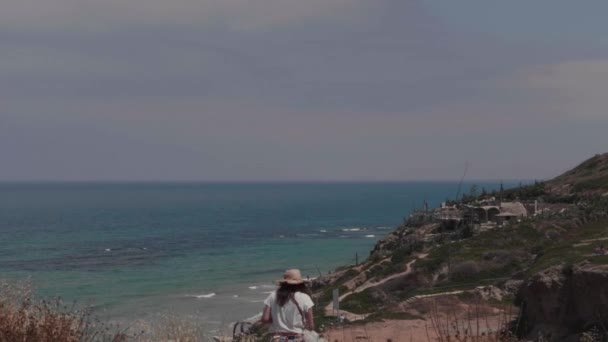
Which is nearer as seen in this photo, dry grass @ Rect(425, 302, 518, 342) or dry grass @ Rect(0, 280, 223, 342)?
dry grass @ Rect(425, 302, 518, 342)

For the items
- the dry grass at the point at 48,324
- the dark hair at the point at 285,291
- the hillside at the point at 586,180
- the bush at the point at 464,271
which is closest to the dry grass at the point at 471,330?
the dark hair at the point at 285,291

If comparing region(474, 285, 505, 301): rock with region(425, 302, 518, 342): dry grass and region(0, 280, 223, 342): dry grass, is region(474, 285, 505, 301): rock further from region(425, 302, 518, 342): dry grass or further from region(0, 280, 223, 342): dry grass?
region(0, 280, 223, 342): dry grass

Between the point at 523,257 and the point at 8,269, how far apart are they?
4329cm

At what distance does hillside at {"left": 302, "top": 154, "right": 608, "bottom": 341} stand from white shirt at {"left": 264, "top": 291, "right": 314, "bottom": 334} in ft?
17.2

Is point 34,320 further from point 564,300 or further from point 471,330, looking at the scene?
point 564,300

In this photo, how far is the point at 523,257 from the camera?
30266 mm

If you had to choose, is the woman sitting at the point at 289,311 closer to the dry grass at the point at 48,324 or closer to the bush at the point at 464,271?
the dry grass at the point at 48,324

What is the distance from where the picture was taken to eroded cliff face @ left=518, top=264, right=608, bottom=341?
55.0 ft

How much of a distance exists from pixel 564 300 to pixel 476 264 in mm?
12103

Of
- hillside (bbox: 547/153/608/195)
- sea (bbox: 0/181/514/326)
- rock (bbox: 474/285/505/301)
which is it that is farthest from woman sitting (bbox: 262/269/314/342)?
hillside (bbox: 547/153/608/195)

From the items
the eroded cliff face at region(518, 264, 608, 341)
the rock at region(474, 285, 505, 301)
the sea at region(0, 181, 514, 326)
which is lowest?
the sea at region(0, 181, 514, 326)

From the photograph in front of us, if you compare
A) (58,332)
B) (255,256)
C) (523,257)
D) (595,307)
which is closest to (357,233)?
(255,256)

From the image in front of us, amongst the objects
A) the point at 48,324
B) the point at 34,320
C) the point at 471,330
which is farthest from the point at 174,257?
the point at 471,330

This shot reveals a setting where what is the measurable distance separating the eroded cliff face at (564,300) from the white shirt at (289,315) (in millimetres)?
10327
